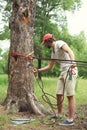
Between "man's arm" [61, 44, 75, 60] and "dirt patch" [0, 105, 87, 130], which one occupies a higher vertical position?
"man's arm" [61, 44, 75, 60]

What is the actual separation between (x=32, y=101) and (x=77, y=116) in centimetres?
113

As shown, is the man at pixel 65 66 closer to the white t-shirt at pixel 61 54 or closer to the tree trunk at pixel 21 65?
the white t-shirt at pixel 61 54

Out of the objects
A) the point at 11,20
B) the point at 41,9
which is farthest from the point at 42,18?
the point at 11,20

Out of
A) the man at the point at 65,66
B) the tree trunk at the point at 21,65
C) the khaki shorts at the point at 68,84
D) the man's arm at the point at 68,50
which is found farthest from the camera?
the tree trunk at the point at 21,65

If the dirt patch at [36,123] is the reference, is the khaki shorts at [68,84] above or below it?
above

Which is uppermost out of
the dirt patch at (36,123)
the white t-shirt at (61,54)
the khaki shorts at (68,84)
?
the white t-shirt at (61,54)

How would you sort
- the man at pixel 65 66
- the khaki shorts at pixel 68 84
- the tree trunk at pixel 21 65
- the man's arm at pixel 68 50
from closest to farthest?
1. the man's arm at pixel 68 50
2. the man at pixel 65 66
3. the khaki shorts at pixel 68 84
4. the tree trunk at pixel 21 65

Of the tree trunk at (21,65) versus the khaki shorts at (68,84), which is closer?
the khaki shorts at (68,84)

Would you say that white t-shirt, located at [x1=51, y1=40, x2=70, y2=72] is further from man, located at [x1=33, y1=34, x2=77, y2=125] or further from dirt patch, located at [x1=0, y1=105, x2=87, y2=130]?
dirt patch, located at [x1=0, y1=105, x2=87, y2=130]

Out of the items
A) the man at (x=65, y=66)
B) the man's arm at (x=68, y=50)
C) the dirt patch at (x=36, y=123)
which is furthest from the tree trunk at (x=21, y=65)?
the man's arm at (x=68, y=50)

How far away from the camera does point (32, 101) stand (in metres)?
9.59

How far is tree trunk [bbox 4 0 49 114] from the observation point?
956 cm

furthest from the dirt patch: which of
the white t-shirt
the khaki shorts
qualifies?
the white t-shirt

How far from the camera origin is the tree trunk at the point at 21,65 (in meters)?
9.56
